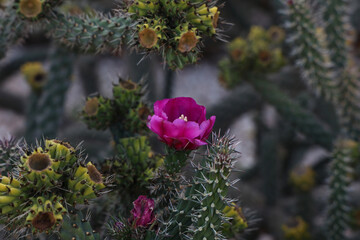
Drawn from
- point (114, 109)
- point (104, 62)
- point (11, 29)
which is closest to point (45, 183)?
point (114, 109)

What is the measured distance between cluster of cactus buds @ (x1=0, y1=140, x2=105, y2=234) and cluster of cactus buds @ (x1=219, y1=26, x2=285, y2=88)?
5.54ft

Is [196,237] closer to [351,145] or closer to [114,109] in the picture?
[114,109]

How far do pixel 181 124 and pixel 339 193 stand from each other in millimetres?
1627

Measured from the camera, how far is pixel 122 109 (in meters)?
1.73

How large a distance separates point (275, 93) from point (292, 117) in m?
0.19

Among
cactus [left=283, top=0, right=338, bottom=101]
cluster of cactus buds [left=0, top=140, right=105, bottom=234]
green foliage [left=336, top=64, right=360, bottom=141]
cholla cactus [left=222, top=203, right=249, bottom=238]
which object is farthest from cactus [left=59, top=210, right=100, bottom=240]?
green foliage [left=336, top=64, right=360, bottom=141]

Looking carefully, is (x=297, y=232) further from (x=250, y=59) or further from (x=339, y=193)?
(x=250, y=59)

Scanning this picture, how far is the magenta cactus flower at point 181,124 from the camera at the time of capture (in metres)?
1.23

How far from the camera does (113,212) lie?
1.59m

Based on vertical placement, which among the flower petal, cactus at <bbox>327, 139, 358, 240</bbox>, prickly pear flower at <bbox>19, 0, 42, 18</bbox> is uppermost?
prickly pear flower at <bbox>19, 0, 42, 18</bbox>

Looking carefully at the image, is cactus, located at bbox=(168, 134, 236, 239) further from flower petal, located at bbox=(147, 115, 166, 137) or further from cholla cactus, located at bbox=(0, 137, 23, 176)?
cholla cactus, located at bbox=(0, 137, 23, 176)

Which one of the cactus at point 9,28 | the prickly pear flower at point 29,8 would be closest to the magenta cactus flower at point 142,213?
the prickly pear flower at point 29,8

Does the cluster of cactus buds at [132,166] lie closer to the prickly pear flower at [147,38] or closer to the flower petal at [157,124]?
the flower petal at [157,124]

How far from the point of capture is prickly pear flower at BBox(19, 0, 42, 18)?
165cm
